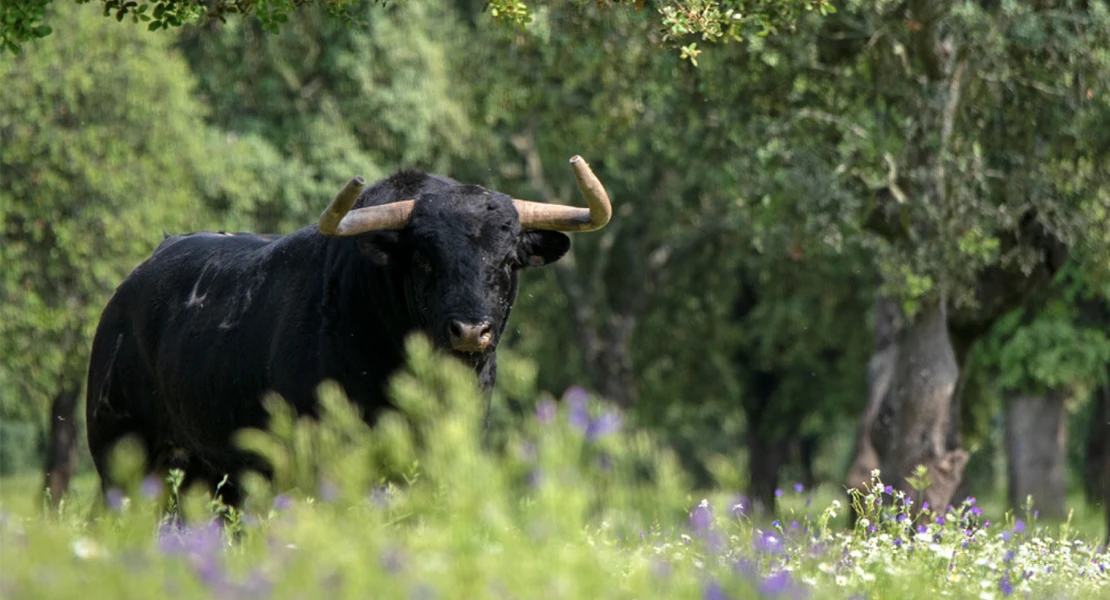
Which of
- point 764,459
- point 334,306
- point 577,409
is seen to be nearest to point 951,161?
point 334,306

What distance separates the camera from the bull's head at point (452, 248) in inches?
304

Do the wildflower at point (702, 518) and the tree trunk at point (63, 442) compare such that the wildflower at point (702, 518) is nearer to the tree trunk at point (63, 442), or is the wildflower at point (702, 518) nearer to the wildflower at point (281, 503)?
the wildflower at point (281, 503)

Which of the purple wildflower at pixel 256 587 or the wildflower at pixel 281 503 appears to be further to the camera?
the wildflower at pixel 281 503

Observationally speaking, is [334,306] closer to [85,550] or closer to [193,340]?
[193,340]

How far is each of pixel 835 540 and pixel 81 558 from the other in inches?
131

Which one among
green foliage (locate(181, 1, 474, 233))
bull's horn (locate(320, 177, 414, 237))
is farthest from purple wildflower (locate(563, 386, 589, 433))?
green foliage (locate(181, 1, 474, 233))

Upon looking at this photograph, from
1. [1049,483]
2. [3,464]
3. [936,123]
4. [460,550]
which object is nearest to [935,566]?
[460,550]

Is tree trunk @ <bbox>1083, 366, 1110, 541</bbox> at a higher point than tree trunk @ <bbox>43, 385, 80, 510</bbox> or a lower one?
higher

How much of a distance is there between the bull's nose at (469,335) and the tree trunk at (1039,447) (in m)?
20.8

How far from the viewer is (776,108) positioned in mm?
16328

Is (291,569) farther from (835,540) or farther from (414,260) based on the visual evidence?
(414,260)

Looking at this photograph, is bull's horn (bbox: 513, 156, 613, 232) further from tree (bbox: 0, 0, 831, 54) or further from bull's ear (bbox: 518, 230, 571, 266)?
tree (bbox: 0, 0, 831, 54)

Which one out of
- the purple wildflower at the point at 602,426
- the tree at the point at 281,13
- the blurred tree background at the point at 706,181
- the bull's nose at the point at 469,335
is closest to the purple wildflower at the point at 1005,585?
the blurred tree background at the point at 706,181

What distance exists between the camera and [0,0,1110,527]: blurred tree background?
49.3 feet
